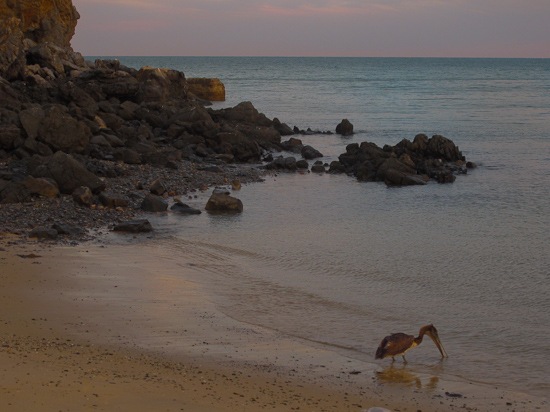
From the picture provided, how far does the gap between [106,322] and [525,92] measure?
67039mm

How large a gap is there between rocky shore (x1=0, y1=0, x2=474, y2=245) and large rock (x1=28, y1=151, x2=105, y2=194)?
0.02m

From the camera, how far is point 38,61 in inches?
1409

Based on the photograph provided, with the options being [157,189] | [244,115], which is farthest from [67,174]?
[244,115]

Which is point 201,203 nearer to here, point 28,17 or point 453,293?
point 453,293

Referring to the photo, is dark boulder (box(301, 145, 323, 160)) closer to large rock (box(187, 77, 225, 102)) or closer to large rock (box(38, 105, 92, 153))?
large rock (box(38, 105, 92, 153))

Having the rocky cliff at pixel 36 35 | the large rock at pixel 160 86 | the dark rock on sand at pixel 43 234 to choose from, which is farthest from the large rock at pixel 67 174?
the large rock at pixel 160 86

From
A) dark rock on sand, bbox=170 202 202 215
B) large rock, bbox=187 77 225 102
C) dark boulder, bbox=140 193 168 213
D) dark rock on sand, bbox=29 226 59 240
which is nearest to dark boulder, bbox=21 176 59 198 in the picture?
dark boulder, bbox=140 193 168 213

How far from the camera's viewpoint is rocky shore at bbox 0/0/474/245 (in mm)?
17000

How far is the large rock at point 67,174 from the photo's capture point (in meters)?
17.7

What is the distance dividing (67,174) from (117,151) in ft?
16.5

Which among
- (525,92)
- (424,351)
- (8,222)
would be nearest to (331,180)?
(8,222)

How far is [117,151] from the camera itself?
22688 mm

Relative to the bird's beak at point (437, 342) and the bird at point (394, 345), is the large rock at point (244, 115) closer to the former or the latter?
the bird's beak at point (437, 342)

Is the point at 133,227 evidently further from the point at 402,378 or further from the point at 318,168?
the point at 318,168
